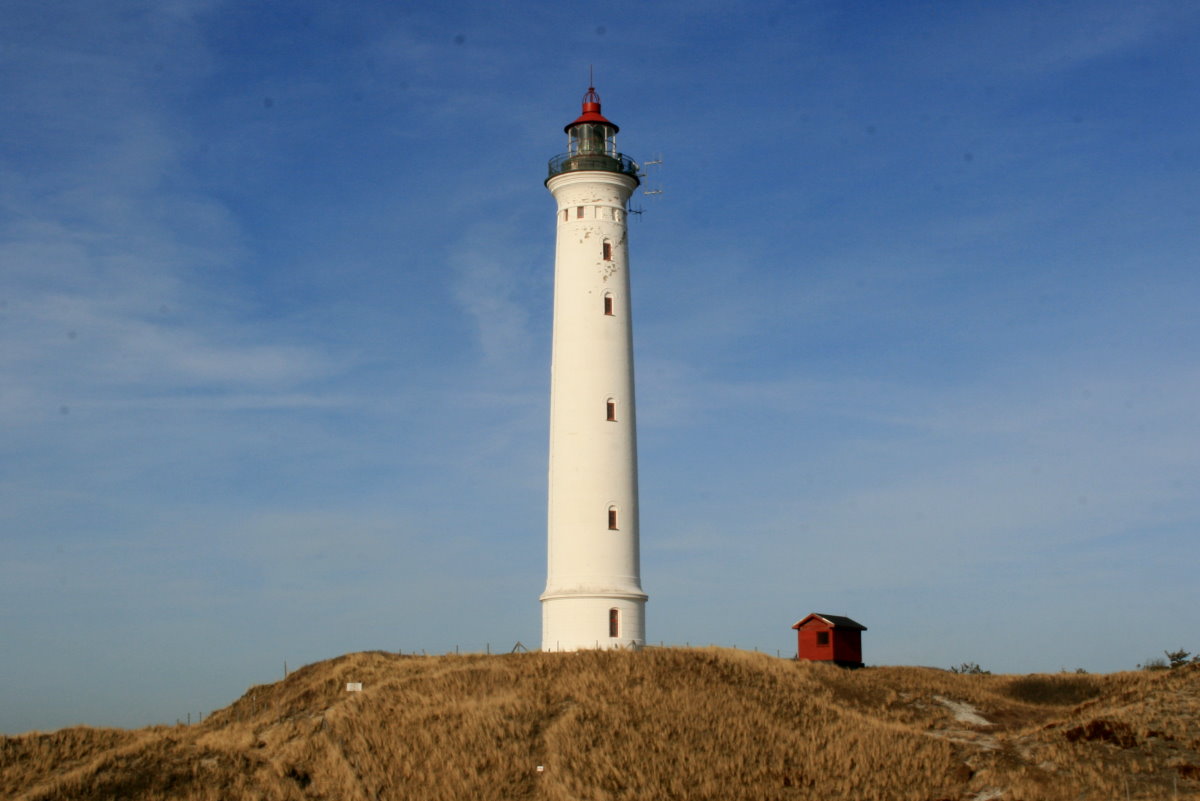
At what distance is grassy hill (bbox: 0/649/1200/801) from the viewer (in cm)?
2695

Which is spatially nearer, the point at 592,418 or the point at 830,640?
the point at 592,418

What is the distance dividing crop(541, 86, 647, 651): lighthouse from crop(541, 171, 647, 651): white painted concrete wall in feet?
0.11

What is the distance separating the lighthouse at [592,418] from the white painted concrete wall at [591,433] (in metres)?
0.03

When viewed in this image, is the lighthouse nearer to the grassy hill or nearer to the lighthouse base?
the lighthouse base

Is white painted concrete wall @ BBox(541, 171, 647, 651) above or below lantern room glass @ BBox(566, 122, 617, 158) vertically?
below

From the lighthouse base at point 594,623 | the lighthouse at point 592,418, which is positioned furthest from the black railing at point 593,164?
the lighthouse base at point 594,623

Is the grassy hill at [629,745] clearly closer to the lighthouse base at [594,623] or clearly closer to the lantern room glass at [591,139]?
the lighthouse base at [594,623]

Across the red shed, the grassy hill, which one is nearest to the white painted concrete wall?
the grassy hill

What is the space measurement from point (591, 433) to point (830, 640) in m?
13.1

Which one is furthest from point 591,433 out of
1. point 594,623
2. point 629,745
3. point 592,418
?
point 629,745

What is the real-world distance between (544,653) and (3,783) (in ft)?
49.8

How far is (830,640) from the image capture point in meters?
43.8

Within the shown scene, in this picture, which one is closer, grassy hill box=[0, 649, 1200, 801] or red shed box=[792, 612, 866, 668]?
grassy hill box=[0, 649, 1200, 801]

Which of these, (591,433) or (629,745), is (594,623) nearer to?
(591,433)
